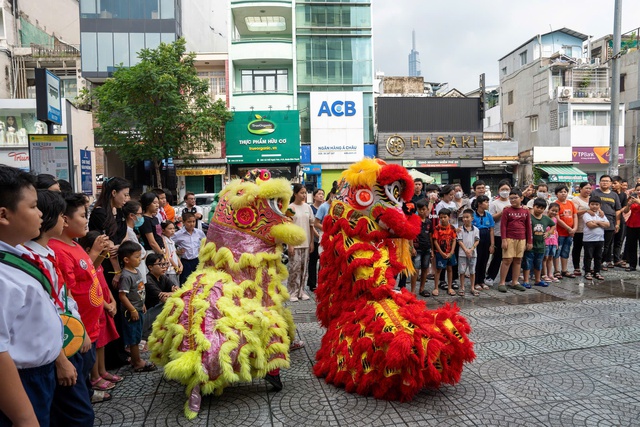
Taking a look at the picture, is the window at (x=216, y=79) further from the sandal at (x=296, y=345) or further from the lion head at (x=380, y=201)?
the lion head at (x=380, y=201)

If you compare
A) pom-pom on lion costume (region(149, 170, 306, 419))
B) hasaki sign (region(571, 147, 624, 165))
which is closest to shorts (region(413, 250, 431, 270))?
pom-pom on lion costume (region(149, 170, 306, 419))

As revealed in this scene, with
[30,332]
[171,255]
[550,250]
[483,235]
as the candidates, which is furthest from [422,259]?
[30,332]

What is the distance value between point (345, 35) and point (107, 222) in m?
23.2

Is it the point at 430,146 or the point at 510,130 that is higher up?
the point at 510,130

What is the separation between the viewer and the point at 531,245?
6902 mm

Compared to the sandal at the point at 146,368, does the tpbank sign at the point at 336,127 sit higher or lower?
higher

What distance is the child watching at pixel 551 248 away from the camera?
7.38m

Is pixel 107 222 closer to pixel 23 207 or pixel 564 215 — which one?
pixel 23 207

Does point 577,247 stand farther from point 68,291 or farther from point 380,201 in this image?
point 68,291

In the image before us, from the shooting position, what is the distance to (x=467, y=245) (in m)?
6.78

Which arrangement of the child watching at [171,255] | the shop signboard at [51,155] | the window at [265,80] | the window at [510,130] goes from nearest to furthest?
1. the child watching at [171,255]
2. the shop signboard at [51,155]
3. the window at [265,80]
4. the window at [510,130]

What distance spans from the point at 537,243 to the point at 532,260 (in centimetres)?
28

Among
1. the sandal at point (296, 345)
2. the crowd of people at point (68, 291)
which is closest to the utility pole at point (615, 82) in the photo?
the sandal at point (296, 345)

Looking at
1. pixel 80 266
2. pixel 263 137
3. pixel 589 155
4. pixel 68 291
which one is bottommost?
pixel 68 291
